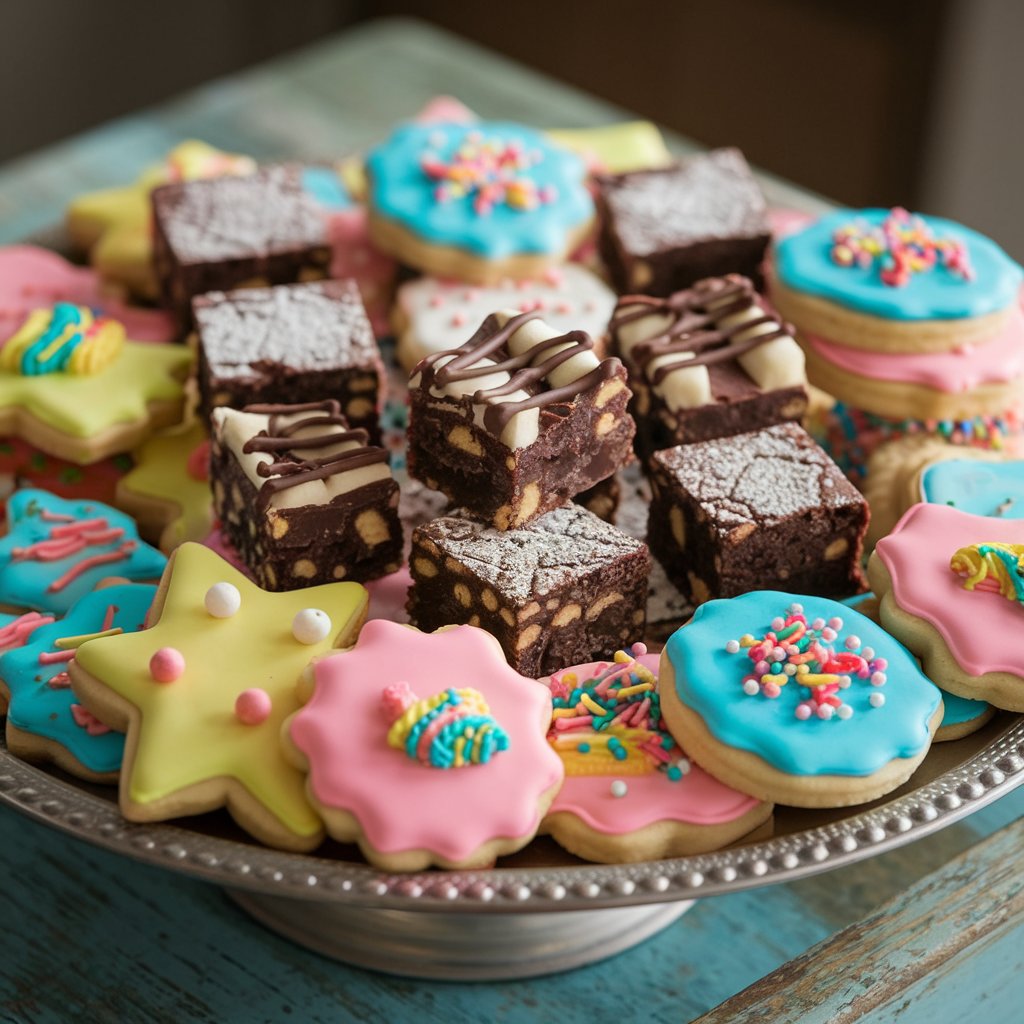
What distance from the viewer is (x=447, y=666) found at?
223 centimetres

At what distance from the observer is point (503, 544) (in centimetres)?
246

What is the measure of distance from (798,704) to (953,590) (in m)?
0.37

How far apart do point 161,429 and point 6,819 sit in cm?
77

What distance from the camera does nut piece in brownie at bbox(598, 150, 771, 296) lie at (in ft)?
10.4

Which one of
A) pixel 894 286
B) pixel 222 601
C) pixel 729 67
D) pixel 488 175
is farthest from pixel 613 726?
pixel 729 67

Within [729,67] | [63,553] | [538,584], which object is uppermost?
[538,584]

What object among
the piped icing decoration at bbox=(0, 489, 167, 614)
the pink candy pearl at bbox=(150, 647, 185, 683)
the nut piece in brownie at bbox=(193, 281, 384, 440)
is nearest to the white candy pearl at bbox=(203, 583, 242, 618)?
the pink candy pearl at bbox=(150, 647, 185, 683)

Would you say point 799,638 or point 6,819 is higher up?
point 799,638

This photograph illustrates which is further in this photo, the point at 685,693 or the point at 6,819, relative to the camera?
the point at 6,819

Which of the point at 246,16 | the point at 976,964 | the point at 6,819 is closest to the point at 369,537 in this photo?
the point at 6,819

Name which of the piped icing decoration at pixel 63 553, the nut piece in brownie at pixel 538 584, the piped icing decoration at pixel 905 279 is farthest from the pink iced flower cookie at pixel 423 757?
the piped icing decoration at pixel 905 279

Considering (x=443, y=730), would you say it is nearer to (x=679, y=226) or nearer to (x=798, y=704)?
(x=798, y=704)

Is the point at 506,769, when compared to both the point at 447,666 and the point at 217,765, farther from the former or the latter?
the point at 217,765

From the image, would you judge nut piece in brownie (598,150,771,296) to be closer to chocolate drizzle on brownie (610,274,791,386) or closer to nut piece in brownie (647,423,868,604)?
chocolate drizzle on brownie (610,274,791,386)
